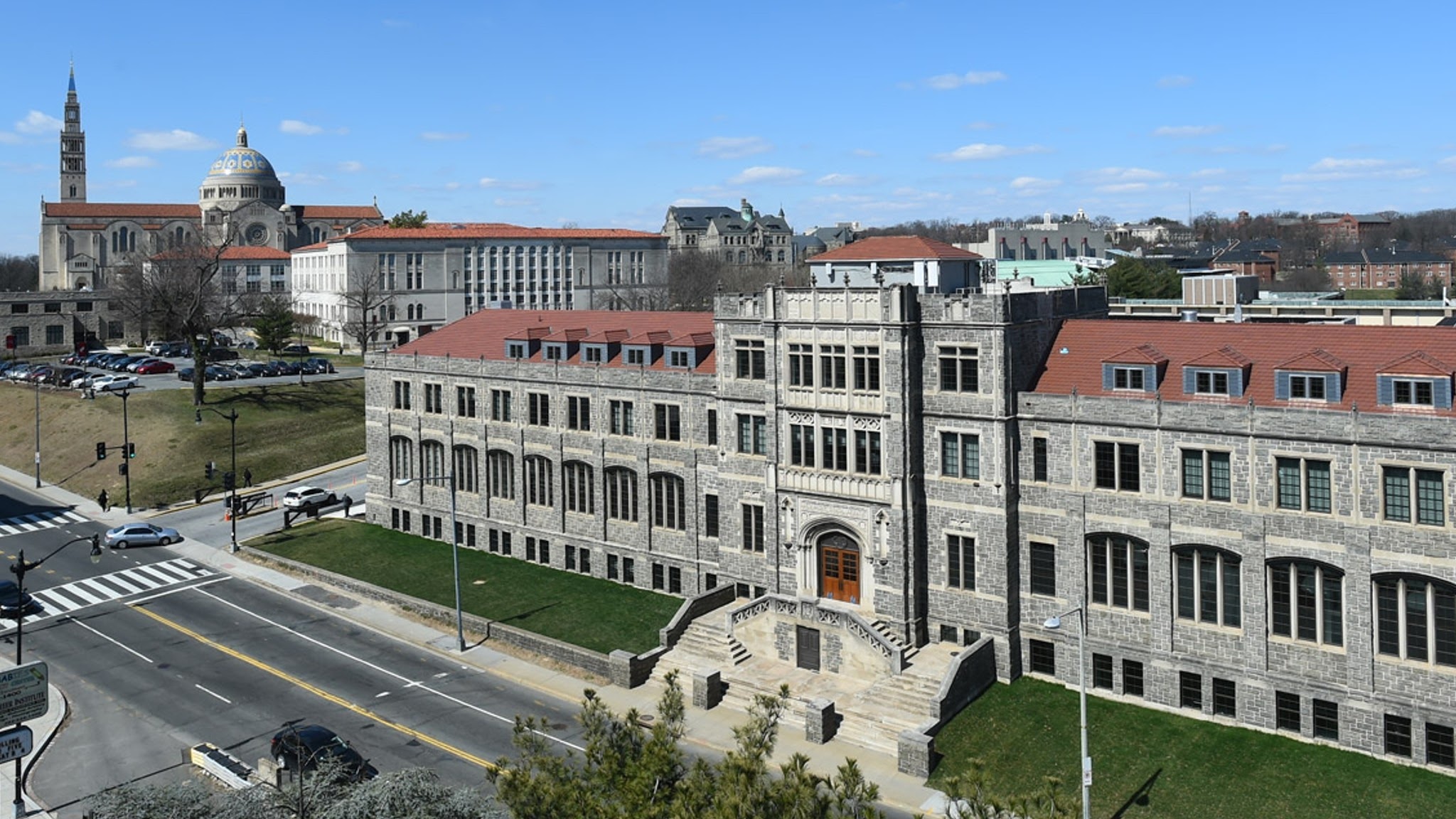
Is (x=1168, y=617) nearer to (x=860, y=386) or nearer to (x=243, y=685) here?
(x=860, y=386)

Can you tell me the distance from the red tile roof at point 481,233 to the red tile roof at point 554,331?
80709 mm

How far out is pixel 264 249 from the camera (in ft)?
569

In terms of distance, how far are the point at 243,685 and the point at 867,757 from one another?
2652 cm

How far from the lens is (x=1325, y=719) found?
126ft

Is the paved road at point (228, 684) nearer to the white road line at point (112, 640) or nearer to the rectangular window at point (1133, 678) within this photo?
the white road line at point (112, 640)

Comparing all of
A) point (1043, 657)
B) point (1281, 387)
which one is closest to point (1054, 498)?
point (1043, 657)

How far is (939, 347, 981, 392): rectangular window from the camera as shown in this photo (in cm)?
4475

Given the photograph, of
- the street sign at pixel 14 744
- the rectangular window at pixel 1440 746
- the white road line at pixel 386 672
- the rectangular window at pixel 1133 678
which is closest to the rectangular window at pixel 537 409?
the white road line at pixel 386 672

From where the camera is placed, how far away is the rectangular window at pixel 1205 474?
40062 mm

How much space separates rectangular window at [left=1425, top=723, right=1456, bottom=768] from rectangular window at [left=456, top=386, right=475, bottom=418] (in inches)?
1920

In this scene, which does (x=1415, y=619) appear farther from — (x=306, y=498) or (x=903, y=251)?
(x=306, y=498)

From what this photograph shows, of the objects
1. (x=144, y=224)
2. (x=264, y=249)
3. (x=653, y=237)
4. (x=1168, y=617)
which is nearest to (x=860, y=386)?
(x=1168, y=617)

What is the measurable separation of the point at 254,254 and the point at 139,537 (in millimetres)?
111259

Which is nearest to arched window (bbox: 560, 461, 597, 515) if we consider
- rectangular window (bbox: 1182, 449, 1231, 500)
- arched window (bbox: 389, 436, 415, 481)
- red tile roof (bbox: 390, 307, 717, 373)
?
red tile roof (bbox: 390, 307, 717, 373)
